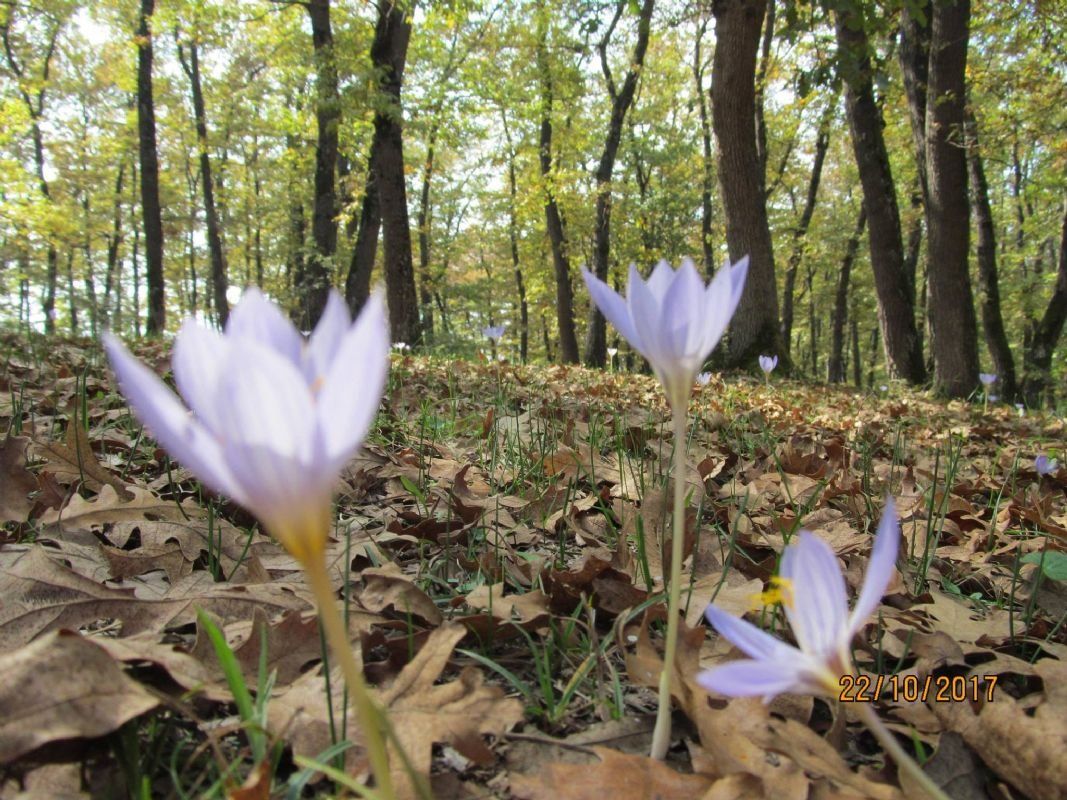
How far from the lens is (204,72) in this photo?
22.4 metres

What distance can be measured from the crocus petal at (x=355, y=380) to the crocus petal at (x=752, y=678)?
330mm

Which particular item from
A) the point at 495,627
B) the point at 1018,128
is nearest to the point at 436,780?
the point at 495,627

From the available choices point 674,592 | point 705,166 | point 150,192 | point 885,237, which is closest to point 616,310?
point 674,592

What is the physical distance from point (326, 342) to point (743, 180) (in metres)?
7.90

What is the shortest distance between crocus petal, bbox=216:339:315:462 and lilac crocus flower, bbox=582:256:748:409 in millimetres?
386

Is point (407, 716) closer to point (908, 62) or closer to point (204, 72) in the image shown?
point (908, 62)

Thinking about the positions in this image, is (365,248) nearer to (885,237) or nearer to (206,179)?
(885,237)

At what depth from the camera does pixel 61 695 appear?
73cm

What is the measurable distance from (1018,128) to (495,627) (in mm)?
10668

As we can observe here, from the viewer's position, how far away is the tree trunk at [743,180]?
7371mm

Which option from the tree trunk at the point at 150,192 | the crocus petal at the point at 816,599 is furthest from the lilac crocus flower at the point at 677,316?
the tree trunk at the point at 150,192

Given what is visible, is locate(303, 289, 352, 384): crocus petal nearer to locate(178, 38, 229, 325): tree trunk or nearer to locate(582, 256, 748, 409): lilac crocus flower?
locate(582, 256, 748, 409): lilac crocus flower

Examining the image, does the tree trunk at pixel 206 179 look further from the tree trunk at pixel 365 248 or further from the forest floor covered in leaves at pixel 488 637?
the forest floor covered in leaves at pixel 488 637

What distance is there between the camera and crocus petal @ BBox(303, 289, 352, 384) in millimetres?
556
